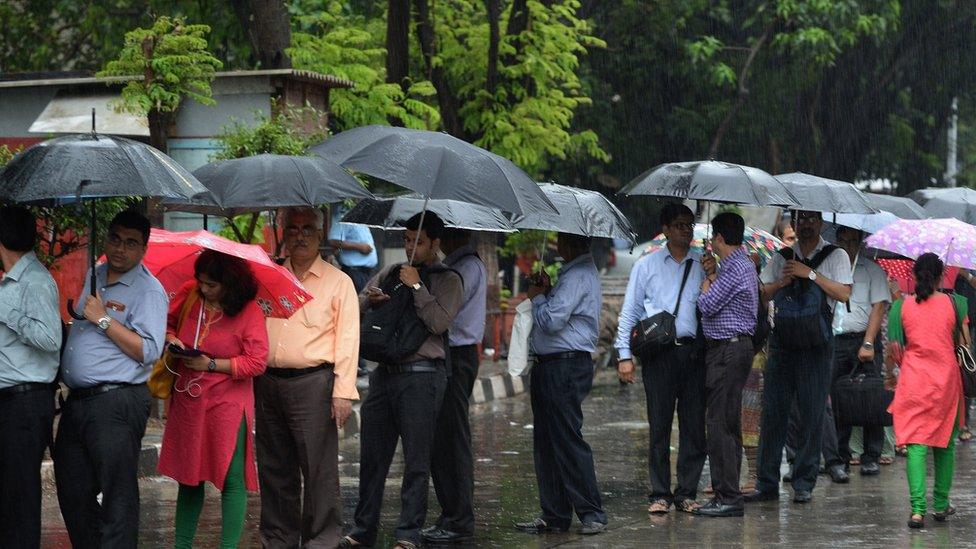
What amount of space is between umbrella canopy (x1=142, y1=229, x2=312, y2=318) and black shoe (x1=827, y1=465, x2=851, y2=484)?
526 centimetres

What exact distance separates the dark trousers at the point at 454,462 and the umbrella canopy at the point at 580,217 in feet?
2.96

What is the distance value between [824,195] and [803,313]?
31.5 inches

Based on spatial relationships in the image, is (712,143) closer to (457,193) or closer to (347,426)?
(347,426)

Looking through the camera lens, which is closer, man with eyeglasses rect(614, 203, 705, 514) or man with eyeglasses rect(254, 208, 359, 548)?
man with eyeglasses rect(254, 208, 359, 548)

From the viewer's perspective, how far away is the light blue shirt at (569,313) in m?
8.48

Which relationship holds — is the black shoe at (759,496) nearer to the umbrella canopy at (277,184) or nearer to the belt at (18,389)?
the umbrella canopy at (277,184)

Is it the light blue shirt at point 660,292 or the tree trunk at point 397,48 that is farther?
the tree trunk at point 397,48

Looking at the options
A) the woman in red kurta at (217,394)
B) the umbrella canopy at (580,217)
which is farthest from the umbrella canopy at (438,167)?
the woman in red kurta at (217,394)

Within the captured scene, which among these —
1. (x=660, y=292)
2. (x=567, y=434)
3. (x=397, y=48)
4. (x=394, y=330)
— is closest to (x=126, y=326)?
(x=394, y=330)

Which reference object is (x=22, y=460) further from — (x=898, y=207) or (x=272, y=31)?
(x=272, y=31)

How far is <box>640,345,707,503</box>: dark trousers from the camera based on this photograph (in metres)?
9.11

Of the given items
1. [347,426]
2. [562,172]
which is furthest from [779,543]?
[562,172]

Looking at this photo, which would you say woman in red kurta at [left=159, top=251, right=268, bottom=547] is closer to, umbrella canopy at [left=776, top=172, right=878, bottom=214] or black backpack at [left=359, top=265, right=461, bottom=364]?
black backpack at [left=359, top=265, right=461, bottom=364]

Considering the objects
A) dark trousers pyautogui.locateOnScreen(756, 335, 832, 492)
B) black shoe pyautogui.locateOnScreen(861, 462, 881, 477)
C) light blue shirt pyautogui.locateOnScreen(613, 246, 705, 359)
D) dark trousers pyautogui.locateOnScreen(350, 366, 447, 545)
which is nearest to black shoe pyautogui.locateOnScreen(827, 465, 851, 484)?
black shoe pyautogui.locateOnScreen(861, 462, 881, 477)
